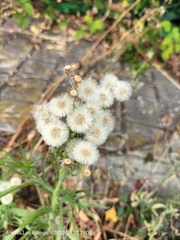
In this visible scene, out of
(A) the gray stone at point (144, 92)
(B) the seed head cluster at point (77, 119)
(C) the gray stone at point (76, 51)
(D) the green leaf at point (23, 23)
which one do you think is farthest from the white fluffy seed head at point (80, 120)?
(D) the green leaf at point (23, 23)

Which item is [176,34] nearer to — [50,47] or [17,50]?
[50,47]

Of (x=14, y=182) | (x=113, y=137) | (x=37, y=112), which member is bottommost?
(x=113, y=137)

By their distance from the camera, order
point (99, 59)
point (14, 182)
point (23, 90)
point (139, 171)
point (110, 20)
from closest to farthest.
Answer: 1. point (14, 182)
2. point (139, 171)
3. point (23, 90)
4. point (99, 59)
5. point (110, 20)

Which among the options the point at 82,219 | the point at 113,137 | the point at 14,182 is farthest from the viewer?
the point at 113,137

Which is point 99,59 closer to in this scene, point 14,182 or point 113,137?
point 113,137

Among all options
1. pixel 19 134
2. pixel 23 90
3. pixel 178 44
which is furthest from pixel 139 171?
pixel 178 44

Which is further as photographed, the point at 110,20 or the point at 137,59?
the point at 110,20

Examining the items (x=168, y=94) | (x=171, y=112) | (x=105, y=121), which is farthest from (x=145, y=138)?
(x=105, y=121)
